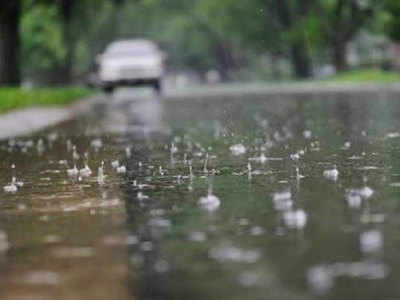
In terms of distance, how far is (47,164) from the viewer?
1321 centimetres

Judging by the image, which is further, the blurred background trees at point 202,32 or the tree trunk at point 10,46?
the blurred background trees at point 202,32

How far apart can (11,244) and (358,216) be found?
2091 millimetres

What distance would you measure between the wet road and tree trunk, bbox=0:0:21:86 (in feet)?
75.4

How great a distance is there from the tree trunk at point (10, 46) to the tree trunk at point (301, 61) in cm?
3267

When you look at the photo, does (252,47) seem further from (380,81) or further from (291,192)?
(291,192)

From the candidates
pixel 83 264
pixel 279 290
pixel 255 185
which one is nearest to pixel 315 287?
pixel 279 290

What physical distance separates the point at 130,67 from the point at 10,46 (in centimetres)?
608

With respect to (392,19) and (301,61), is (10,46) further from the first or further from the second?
(301,61)

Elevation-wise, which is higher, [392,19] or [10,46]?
[392,19]

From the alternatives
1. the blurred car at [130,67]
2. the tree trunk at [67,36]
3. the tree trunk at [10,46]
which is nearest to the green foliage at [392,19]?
the tree trunk at [67,36]

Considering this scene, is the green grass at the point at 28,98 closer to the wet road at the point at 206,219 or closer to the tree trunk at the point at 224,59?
the wet road at the point at 206,219

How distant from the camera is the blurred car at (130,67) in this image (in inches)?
1732

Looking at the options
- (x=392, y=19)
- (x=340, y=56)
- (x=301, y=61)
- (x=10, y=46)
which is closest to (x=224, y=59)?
(x=301, y=61)

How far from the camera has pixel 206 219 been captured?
767 cm
